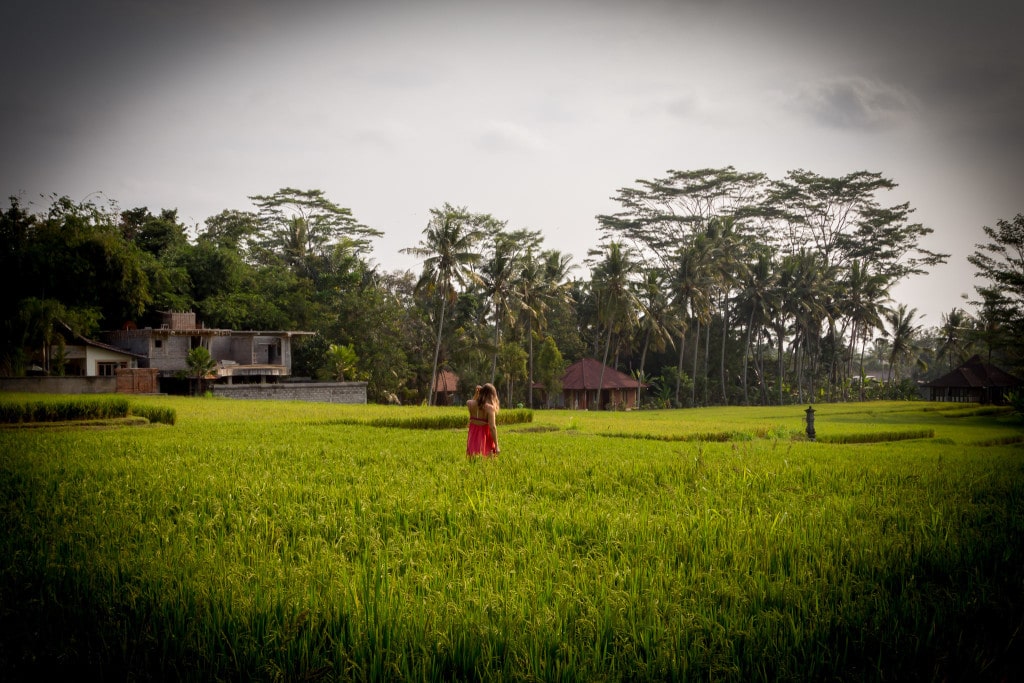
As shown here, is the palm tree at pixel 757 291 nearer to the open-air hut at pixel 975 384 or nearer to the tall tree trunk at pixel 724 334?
the tall tree trunk at pixel 724 334

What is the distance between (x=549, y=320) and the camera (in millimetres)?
49781

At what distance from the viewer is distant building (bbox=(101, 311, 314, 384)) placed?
112 feet

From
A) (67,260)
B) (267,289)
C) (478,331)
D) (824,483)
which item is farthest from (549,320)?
(824,483)

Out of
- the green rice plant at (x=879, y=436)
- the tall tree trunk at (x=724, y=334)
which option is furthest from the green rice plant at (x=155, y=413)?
the tall tree trunk at (x=724, y=334)

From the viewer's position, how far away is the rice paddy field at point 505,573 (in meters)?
3.58

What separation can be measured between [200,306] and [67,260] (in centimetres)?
822

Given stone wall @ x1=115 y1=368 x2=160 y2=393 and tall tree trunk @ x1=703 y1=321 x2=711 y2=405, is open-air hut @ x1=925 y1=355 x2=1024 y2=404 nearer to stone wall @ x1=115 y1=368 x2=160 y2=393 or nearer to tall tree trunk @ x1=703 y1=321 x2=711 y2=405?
tall tree trunk @ x1=703 y1=321 x2=711 y2=405

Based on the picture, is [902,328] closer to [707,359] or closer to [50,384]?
[707,359]

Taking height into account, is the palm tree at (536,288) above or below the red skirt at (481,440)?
above

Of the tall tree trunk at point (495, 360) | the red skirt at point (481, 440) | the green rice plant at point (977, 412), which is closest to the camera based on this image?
the red skirt at point (481, 440)

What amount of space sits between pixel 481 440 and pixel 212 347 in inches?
1190

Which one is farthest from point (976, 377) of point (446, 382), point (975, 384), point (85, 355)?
point (85, 355)

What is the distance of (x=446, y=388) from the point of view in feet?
150

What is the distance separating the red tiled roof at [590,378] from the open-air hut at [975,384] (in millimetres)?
19312
